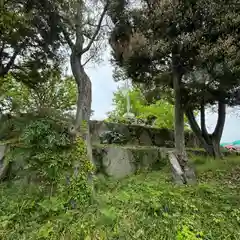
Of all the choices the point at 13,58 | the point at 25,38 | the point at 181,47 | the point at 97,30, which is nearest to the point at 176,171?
the point at 181,47

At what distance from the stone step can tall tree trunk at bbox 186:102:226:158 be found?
130 cm

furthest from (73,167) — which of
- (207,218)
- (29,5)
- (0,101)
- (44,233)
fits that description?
(0,101)

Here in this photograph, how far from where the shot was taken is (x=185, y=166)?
4957mm

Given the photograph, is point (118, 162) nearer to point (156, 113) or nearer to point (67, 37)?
point (67, 37)

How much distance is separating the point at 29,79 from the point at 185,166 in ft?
15.7

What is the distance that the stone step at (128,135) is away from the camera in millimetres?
6965

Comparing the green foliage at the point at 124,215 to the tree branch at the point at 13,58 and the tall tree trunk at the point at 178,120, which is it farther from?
the tree branch at the point at 13,58

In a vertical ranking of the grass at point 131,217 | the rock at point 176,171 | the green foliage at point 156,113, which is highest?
the green foliage at point 156,113

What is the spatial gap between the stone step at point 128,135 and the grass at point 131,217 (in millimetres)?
3510

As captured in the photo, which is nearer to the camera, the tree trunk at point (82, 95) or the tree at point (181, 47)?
the tree trunk at point (82, 95)

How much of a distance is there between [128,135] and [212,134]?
2596 millimetres

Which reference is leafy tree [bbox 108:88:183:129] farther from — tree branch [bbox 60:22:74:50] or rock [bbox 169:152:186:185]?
rock [bbox 169:152:186:185]

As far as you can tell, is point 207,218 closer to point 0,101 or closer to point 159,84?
point 159,84

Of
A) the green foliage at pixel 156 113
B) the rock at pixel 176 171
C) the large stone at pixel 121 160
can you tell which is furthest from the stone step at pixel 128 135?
the rock at pixel 176 171
